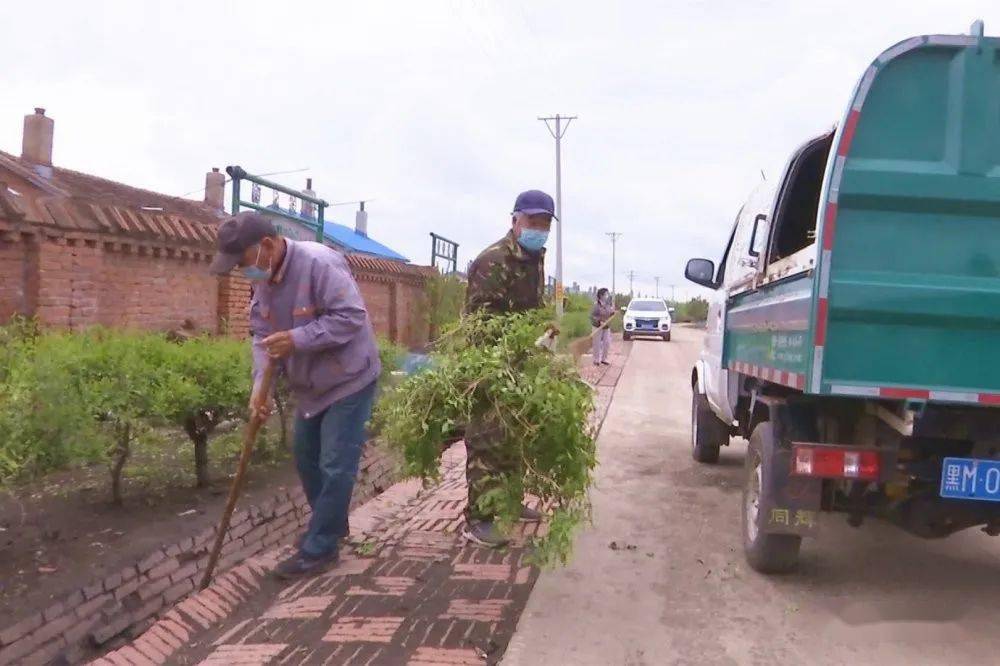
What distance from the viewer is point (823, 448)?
12.0ft

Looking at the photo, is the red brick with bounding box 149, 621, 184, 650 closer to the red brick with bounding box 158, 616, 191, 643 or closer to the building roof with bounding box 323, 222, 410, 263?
the red brick with bounding box 158, 616, 191, 643

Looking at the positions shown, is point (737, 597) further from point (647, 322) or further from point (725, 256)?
point (647, 322)

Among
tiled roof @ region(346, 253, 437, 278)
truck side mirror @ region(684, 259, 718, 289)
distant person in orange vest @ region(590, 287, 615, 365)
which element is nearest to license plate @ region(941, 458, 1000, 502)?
truck side mirror @ region(684, 259, 718, 289)

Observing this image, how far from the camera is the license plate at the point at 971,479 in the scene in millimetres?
3498

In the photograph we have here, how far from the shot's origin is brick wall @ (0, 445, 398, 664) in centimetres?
346

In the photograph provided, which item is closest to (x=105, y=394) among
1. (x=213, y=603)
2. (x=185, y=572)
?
(x=185, y=572)

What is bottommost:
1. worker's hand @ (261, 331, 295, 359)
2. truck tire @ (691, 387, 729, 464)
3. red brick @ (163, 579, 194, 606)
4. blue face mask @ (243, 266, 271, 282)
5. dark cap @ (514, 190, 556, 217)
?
red brick @ (163, 579, 194, 606)

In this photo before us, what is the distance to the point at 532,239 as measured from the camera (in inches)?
173

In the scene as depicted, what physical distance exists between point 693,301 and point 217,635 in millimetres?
63086

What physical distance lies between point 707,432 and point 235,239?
4508mm

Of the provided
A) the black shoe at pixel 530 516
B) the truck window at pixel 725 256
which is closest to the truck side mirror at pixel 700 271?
the truck window at pixel 725 256

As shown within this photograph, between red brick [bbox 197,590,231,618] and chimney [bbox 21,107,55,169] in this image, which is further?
chimney [bbox 21,107,55,169]

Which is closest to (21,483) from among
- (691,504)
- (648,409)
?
(691,504)

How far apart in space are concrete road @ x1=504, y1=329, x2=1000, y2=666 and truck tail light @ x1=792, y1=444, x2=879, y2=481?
2.17ft
